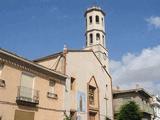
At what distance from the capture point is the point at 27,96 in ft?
77.9

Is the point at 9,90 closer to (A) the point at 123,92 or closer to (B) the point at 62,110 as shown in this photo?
(B) the point at 62,110

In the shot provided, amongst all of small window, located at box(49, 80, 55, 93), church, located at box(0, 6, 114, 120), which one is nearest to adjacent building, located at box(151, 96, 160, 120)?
church, located at box(0, 6, 114, 120)

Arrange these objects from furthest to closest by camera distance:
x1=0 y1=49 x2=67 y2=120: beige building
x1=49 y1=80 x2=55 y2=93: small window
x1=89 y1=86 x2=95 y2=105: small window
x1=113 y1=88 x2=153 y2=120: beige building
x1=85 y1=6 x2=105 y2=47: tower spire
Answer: x1=85 y1=6 x2=105 y2=47: tower spire
x1=113 y1=88 x2=153 y2=120: beige building
x1=89 y1=86 x2=95 y2=105: small window
x1=49 y1=80 x2=55 y2=93: small window
x1=0 y1=49 x2=67 y2=120: beige building

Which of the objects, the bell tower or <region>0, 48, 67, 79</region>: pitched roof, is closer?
<region>0, 48, 67, 79</region>: pitched roof

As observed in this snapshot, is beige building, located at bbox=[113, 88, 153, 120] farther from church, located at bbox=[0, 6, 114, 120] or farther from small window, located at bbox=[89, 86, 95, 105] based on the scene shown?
small window, located at bbox=[89, 86, 95, 105]

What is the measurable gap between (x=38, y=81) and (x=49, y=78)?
1.58 m

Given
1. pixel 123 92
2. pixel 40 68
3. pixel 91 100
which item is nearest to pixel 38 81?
pixel 40 68

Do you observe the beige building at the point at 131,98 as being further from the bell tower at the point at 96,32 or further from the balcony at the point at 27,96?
the balcony at the point at 27,96

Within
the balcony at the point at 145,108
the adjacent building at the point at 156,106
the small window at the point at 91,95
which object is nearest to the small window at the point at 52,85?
the small window at the point at 91,95

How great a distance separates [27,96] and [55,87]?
414cm

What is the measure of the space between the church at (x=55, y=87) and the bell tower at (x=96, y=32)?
2469 cm

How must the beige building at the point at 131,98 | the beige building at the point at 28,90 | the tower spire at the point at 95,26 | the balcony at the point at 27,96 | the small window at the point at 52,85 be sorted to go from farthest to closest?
1. the tower spire at the point at 95,26
2. the beige building at the point at 131,98
3. the small window at the point at 52,85
4. the balcony at the point at 27,96
5. the beige building at the point at 28,90

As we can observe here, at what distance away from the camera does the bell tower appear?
209ft

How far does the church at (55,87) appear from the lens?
22.3m
